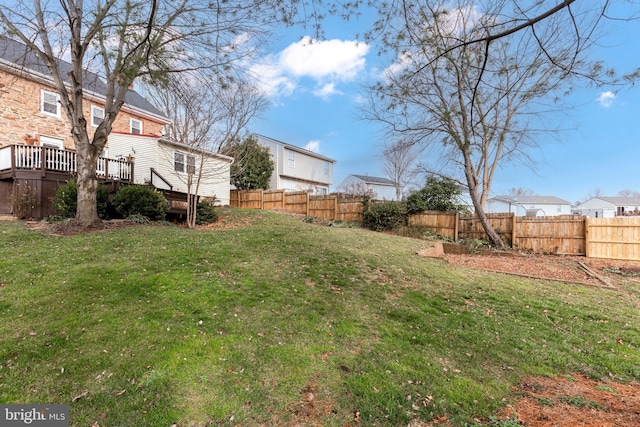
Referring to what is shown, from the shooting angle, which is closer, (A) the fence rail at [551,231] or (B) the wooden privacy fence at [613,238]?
(B) the wooden privacy fence at [613,238]

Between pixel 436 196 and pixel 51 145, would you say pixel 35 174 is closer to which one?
pixel 51 145

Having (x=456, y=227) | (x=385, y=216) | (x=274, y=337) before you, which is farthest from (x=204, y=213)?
(x=456, y=227)

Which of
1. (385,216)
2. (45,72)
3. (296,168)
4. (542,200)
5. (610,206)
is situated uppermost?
(45,72)

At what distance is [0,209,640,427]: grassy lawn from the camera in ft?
8.26

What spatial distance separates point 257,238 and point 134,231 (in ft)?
11.6

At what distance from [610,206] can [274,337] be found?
187ft

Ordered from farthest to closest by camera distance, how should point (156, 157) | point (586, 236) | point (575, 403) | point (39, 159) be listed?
point (156, 157) < point (586, 236) < point (39, 159) < point (575, 403)

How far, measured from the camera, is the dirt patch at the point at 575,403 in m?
2.39

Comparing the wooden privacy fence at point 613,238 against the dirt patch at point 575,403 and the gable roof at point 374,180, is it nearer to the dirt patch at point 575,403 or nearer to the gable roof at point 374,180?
the dirt patch at point 575,403

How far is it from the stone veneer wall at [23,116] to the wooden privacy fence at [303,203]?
10.3 meters

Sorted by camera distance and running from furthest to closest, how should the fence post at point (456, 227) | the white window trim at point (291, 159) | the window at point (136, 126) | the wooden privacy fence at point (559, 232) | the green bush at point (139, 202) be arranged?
1. the white window trim at point (291, 159)
2. the window at point (136, 126)
3. the fence post at point (456, 227)
4. the wooden privacy fence at point (559, 232)
5. the green bush at point (139, 202)

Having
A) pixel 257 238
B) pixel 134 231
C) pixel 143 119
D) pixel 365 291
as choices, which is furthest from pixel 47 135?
pixel 365 291

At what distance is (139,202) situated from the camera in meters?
10.8

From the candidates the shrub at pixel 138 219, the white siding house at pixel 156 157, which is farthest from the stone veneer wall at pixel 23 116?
the shrub at pixel 138 219
